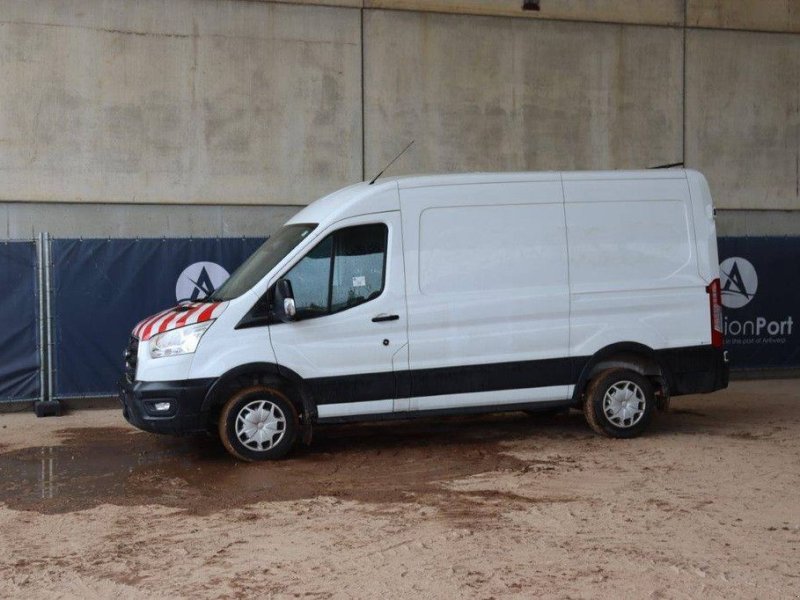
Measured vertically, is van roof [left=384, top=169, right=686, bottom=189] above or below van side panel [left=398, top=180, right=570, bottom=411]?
above

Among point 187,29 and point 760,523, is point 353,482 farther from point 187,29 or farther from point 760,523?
Answer: point 187,29

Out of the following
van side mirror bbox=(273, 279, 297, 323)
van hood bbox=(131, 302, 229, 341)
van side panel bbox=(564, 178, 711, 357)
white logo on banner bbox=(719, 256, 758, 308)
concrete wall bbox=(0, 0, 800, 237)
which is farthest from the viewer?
white logo on banner bbox=(719, 256, 758, 308)

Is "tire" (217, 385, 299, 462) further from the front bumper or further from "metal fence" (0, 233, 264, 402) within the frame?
"metal fence" (0, 233, 264, 402)

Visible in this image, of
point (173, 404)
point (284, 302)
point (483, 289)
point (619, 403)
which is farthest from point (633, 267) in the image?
point (173, 404)

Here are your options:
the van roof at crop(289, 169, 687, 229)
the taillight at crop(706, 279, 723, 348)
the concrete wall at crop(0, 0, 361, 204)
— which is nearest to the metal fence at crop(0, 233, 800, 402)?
the concrete wall at crop(0, 0, 361, 204)

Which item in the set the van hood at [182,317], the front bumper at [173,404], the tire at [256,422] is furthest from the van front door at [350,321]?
the front bumper at [173,404]

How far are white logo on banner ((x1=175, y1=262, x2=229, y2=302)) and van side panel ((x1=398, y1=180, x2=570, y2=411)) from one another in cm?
408

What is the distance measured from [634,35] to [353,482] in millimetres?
8914

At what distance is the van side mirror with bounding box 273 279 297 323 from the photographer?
8547 millimetres

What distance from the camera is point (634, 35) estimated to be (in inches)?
565

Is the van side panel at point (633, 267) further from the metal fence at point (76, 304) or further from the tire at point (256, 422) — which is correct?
the metal fence at point (76, 304)

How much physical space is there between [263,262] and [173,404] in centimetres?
147

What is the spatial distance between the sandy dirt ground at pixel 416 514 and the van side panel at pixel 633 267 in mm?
1005

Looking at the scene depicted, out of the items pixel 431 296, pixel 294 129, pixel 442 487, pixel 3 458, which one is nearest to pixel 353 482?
pixel 442 487
